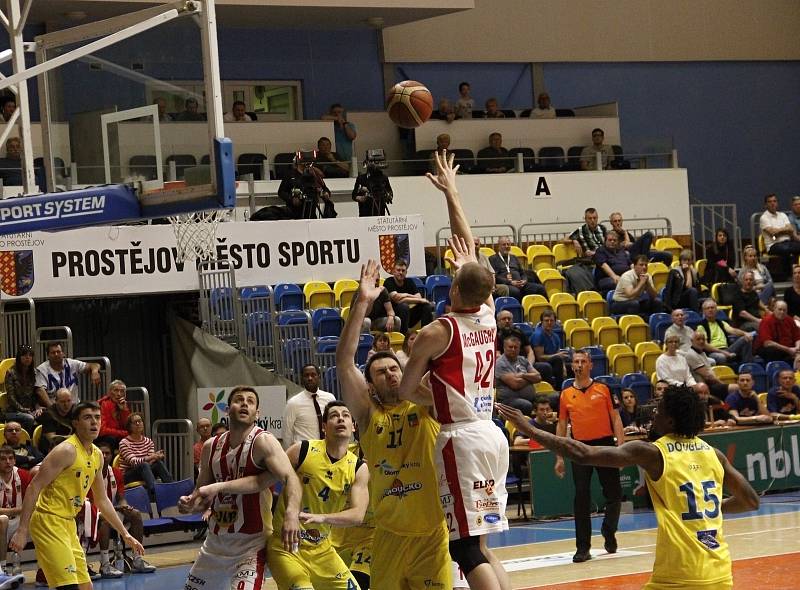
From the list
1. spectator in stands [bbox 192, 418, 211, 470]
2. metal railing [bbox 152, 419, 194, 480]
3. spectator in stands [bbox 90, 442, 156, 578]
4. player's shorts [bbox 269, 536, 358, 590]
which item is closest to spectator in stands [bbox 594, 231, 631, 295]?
metal railing [bbox 152, 419, 194, 480]

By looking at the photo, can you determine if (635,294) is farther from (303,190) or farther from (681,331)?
(303,190)

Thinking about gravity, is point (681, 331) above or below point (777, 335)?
above

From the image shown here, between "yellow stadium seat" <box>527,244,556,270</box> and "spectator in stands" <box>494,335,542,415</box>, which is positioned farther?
"yellow stadium seat" <box>527,244,556,270</box>

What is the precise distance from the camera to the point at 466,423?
6.73 meters

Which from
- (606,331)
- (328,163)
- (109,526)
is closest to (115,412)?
(109,526)

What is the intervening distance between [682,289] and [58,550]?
1286 centimetres

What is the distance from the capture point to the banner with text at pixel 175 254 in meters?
17.5

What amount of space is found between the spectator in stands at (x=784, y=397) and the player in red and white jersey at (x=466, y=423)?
11.5 m

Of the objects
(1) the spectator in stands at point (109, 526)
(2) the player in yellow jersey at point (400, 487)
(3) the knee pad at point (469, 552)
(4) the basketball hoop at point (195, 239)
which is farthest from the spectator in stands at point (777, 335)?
(3) the knee pad at point (469, 552)

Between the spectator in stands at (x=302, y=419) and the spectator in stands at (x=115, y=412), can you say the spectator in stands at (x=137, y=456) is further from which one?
the spectator in stands at (x=302, y=419)

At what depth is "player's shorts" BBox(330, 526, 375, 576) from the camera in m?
8.48

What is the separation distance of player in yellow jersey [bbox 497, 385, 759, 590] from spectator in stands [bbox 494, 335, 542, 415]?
10.0m

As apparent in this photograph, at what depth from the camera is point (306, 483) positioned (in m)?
8.16

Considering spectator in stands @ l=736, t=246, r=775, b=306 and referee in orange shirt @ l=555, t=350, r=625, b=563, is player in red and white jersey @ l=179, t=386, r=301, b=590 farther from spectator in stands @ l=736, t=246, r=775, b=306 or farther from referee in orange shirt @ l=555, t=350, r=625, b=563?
spectator in stands @ l=736, t=246, r=775, b=306
